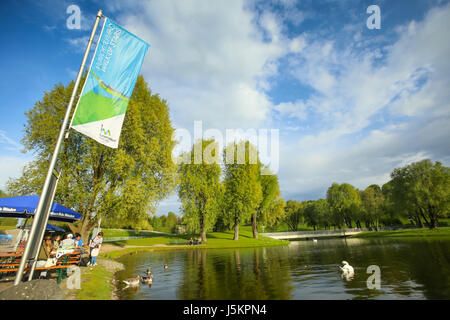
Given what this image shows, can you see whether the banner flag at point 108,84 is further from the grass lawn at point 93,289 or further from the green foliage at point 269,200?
the green foliage at point 269,200

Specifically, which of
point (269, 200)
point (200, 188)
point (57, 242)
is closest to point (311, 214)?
point (269, 200)

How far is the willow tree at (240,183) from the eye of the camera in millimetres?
48781

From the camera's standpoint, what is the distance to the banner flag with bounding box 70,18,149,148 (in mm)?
9078

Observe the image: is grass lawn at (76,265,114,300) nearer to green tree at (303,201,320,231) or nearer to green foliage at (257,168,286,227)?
green foliage at (257,168,286,227)

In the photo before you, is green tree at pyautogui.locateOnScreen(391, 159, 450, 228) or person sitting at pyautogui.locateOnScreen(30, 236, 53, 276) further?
green tree at pyautogui.locateOnScreen(391, 159, 450, 228)

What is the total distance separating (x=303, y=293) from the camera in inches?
397

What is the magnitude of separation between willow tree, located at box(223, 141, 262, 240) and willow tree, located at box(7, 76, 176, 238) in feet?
79.7

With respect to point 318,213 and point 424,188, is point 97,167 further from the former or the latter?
point 318,213

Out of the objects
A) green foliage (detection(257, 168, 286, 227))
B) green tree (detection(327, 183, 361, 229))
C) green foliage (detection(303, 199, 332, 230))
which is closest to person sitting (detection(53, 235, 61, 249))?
green foliage (detection(257, 168, 286, 227))

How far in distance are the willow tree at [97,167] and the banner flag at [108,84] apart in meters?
13.7

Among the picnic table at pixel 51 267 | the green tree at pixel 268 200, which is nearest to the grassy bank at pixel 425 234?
the green tree at pixel 268 200
